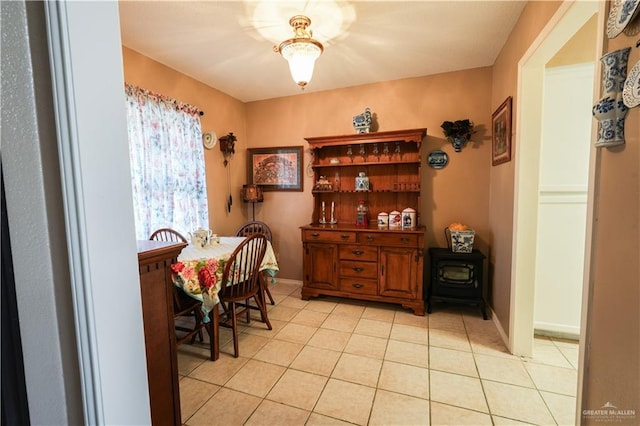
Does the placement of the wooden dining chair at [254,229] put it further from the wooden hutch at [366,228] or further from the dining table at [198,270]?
the dining table at [198,270]

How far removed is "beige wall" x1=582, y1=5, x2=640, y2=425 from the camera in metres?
0.92

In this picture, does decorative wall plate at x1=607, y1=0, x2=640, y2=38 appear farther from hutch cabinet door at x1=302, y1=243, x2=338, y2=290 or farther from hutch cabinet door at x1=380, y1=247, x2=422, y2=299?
hutch cabinet door at x1=302, y1=243, x2=338, y2=290

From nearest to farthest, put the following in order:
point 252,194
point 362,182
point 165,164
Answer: point 165,164
point 362,182
point 252,194

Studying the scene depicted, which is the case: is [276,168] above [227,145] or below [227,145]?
below

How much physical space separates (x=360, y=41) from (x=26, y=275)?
2656 mm

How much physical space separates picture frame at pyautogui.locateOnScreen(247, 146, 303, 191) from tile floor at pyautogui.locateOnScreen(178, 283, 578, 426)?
183cm

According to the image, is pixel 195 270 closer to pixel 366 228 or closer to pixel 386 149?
pixel 366 228

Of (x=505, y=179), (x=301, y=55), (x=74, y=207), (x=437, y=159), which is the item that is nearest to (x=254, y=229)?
(x=301, y=55)

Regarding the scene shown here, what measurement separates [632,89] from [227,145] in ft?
11.3

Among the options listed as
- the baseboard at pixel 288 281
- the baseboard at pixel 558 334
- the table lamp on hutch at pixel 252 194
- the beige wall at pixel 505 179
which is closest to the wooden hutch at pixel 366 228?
the baseboard at pixel 288 281

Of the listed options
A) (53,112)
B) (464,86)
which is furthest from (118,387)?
(464,86)

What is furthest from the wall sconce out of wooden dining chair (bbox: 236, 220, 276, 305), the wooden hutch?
the wooden hutch

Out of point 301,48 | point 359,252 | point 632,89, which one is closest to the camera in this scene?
point 632,89

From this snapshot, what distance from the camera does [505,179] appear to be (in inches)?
94.3
